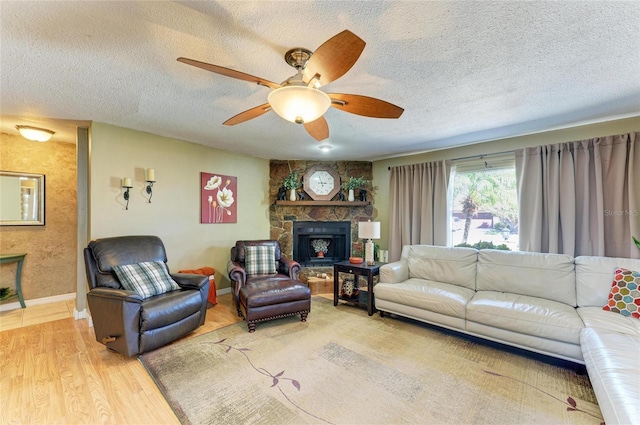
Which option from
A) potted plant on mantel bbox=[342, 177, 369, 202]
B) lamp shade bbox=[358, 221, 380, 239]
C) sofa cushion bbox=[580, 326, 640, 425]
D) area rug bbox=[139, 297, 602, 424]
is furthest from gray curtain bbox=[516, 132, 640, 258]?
potted plant on mantel bbox=[342, 177, 369, 202]

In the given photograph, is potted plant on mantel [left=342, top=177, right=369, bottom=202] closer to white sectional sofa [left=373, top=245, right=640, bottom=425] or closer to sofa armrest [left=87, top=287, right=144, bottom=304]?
white sectional sofa [left=373, top=245, right=640, bottom=425]

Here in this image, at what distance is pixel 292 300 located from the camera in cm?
304

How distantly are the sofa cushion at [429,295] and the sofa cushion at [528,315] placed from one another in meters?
0.12

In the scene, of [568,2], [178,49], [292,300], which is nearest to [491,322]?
[292,300]

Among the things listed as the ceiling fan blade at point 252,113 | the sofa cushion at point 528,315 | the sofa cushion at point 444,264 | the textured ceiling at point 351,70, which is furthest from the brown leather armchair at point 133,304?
the sofa cushion at point 528,315

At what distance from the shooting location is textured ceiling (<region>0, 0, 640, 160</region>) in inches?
53.6

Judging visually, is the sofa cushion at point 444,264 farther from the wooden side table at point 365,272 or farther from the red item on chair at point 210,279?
the red item on chair at point 210,279

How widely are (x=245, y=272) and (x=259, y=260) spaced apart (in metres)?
0.33

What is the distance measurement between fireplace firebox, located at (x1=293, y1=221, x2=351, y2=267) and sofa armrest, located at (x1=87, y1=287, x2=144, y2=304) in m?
2.67

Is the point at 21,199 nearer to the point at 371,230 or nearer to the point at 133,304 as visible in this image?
the point at 133,304

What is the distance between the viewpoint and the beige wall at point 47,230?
3.49 meters

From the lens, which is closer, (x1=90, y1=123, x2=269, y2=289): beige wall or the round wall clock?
(x1=90, y1=123, x2=269, y2=289): beige wall

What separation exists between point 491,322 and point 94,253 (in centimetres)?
395

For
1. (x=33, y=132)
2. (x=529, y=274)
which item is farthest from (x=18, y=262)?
(x=529, y=274)
